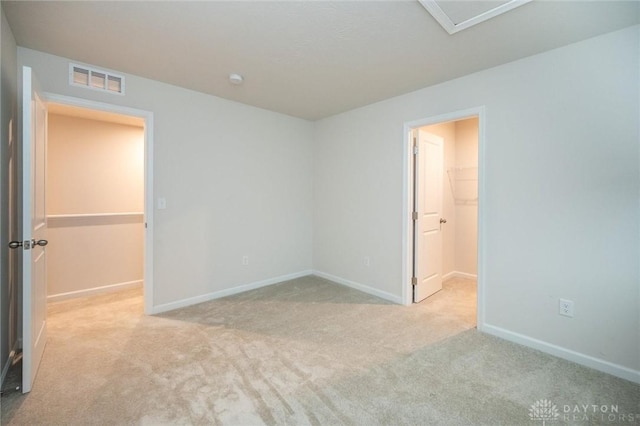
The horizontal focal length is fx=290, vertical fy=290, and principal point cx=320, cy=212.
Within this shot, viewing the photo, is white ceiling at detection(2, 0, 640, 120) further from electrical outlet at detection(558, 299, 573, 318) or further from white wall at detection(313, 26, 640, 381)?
electrical outlet at detection(558, 299, 573, 318)

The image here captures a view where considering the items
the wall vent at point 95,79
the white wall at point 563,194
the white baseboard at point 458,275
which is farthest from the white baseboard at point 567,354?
the wall vent at point 95,79

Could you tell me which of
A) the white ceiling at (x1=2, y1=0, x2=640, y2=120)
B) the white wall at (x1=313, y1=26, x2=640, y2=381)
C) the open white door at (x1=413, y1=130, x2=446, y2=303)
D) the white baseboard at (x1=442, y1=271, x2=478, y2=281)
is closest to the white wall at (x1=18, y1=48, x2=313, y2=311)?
the white ceiling at (x1=2, y1=0, x2=640, y2=120)

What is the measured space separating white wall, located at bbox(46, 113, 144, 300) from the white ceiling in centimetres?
149

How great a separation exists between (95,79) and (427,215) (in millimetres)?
→ 3749

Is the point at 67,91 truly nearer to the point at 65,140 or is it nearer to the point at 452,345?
the point at 65,140

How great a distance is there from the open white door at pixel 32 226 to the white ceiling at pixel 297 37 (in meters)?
0.56

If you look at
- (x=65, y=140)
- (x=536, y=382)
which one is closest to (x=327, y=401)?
(x=536, y=382)

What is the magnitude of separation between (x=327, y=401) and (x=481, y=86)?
2893 mm

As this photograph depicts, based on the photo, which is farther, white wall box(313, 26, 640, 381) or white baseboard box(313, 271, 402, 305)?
white baseboard box(313, 271, 402, 305)

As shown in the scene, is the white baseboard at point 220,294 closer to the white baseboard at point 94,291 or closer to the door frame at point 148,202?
the door frame at point 148,202

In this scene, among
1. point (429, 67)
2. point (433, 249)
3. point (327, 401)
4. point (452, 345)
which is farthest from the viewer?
point (433, 249)

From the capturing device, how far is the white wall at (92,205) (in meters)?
3.55

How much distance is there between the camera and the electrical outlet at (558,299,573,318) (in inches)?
88.6

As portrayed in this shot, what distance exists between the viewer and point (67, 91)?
2.57 meters
